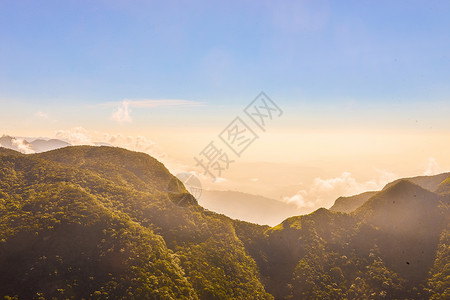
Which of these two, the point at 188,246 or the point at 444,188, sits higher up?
the point at 444,188

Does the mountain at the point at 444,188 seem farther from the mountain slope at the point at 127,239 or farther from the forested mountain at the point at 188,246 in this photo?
the mountain slope at the point at 127,239

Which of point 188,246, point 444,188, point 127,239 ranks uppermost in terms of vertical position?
point 127,239

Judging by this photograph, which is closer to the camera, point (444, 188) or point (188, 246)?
point (188, 246)

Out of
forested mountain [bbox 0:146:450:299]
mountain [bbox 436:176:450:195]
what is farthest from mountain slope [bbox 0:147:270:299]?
mountain [bbox 436:176:450:195]

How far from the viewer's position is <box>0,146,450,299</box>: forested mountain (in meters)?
78.9

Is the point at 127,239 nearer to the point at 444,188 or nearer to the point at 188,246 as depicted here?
the point at 188,246

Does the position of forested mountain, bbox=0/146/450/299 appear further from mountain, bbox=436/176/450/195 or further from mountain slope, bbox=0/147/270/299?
mountain, bbox=436/176/450/195

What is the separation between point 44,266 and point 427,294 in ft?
458

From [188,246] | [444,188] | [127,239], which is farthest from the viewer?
[444,188]

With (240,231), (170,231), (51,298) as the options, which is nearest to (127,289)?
(51,298)

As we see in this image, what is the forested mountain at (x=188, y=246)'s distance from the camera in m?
78.9

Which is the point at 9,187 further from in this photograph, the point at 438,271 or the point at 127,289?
the point at 438,271

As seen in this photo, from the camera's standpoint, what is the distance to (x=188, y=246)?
109 metres

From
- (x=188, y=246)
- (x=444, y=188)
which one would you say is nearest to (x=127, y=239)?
(x=188, y=246)
